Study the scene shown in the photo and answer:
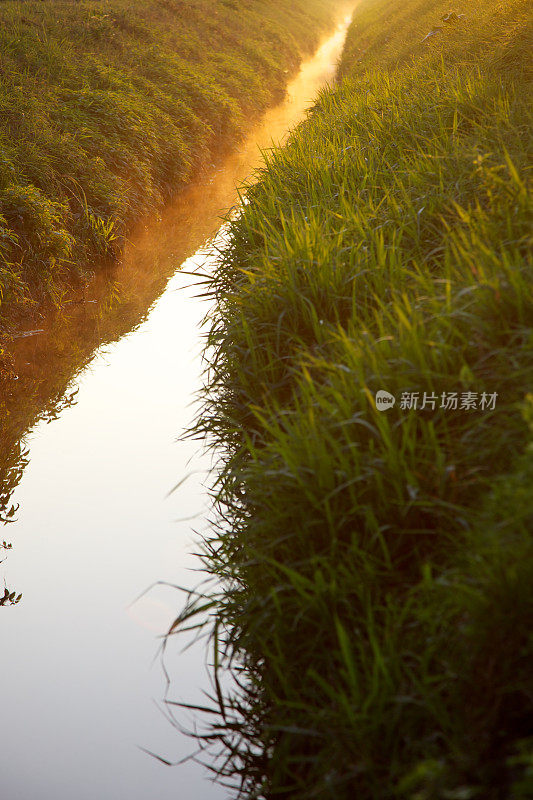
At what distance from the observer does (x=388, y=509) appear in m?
1.93

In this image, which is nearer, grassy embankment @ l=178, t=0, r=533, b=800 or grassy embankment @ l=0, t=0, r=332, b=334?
grassy embankment @ l=178, t=0, r=533, b=800

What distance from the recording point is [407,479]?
1886 millimetres

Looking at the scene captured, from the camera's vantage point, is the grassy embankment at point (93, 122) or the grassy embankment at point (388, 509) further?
the grassy embankment at point (93, 122)

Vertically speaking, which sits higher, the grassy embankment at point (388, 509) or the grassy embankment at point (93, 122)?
the grassy embankment at point (93, 122)

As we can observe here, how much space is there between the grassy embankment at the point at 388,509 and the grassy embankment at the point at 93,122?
231cm

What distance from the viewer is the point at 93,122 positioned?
22.8 feet

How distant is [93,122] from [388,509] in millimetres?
6391

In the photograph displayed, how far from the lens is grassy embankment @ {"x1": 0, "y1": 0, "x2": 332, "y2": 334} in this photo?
5023 millimetres

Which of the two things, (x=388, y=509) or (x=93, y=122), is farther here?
(x=93, y=122)

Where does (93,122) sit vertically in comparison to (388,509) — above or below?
above

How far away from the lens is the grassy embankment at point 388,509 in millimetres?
1473

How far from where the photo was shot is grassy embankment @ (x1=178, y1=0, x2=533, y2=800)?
1.47 metres

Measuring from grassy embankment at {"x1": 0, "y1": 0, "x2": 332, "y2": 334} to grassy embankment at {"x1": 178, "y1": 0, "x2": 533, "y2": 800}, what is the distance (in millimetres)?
2308

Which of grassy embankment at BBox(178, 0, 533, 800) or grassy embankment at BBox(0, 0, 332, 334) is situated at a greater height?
grassy embankment at BBox(0, 0, 332, 334)
